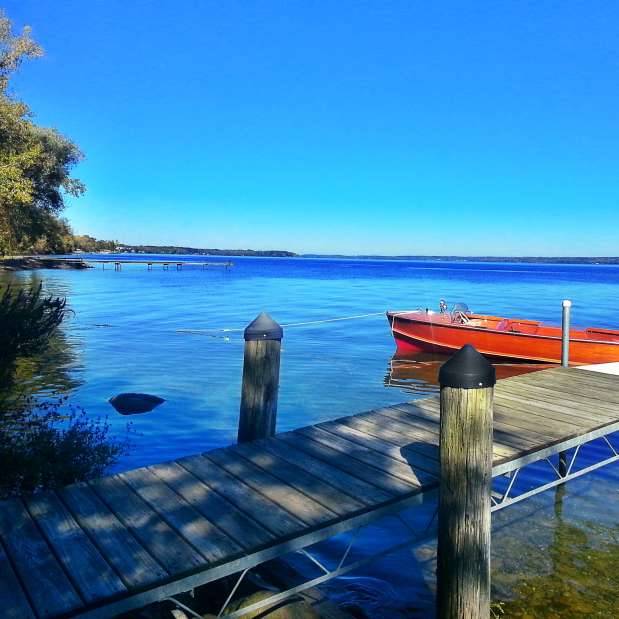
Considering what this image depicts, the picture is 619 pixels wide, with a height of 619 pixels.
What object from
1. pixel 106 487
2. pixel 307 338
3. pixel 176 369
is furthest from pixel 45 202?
pixel 106 487

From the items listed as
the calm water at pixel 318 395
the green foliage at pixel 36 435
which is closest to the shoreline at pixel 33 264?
the calm water at pixel 318 395

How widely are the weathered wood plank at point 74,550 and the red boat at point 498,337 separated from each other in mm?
13376

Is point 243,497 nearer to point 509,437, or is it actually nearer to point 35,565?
point 35,565

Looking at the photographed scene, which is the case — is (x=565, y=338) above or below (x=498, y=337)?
above

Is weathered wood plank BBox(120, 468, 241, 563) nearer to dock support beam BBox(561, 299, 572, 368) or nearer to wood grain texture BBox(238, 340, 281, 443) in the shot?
wood grain texture BBox(238, 340, 281, 443)

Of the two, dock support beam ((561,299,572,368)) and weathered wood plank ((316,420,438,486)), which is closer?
weathered wood plank ((316,420,438,486))

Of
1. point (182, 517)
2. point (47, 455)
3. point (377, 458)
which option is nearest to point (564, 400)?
point (377, 458)

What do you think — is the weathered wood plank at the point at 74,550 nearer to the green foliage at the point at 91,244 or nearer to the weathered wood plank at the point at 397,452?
the weathered wood plank at the point at 397,452

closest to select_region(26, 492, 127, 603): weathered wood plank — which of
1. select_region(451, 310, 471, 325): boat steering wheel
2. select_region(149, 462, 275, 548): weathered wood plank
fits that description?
select_region(149, 462, 275, 548): weathered wood plank

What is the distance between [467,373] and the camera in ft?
10.6

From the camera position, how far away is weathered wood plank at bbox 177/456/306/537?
321 cm

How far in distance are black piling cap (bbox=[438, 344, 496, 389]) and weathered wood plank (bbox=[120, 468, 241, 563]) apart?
1581mm

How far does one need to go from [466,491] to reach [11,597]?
2.47 m

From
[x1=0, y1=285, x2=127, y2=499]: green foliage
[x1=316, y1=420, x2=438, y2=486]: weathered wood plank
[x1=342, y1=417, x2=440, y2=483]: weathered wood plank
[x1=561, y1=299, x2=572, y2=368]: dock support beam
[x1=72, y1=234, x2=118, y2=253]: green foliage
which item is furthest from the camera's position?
[x1=72, y1=234, x2=118, y2=253]: green foliage
